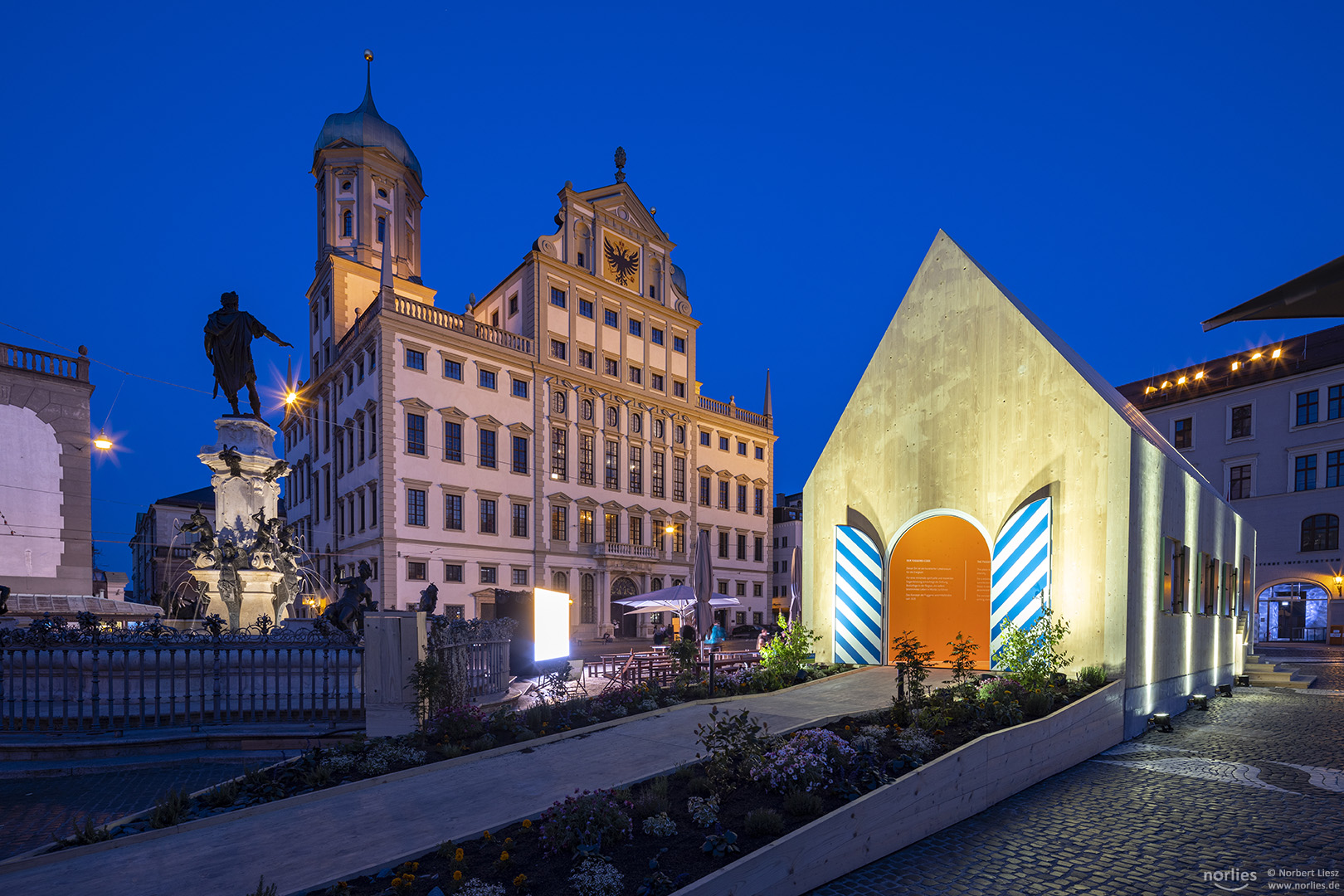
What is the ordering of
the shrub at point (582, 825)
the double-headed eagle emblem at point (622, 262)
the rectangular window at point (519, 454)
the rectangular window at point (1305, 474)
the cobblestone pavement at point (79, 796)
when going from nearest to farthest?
the shrub at point (582, 825) < the cobblestone pavement at point (79, 796) < the rectangular window at point (1305, 474) < the rectangular window at point (519, 454) < the double-headed eagle emblem at point (622, 262)

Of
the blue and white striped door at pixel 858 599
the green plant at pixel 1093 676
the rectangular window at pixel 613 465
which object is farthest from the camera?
the rectangular window at pixel 613 465

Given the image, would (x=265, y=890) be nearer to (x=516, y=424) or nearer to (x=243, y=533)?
(x=243, y=533)

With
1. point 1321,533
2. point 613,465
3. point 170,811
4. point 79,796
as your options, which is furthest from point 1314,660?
point 79,796

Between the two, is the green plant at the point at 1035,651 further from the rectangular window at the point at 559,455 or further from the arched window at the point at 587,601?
the arched window at the point at 587,601

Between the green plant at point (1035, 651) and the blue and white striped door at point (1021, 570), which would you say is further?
the blue and white striped door at point (1021, 570)

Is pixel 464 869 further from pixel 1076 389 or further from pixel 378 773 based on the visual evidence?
pixel 1076 389

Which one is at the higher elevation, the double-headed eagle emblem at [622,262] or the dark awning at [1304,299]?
the double-headed eagle emblem at [622,262]

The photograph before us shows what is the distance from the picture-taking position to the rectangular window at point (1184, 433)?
1676 inches

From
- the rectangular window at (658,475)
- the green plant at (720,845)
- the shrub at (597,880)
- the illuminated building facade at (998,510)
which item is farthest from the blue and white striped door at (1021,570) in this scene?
the rectangular window at (658,475)

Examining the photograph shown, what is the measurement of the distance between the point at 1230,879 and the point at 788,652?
717cm

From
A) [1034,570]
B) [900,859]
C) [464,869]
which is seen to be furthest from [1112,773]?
[464,869]

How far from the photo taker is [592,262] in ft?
145

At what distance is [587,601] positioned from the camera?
4222 cm

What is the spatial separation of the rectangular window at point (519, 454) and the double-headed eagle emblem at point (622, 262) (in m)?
12.3
